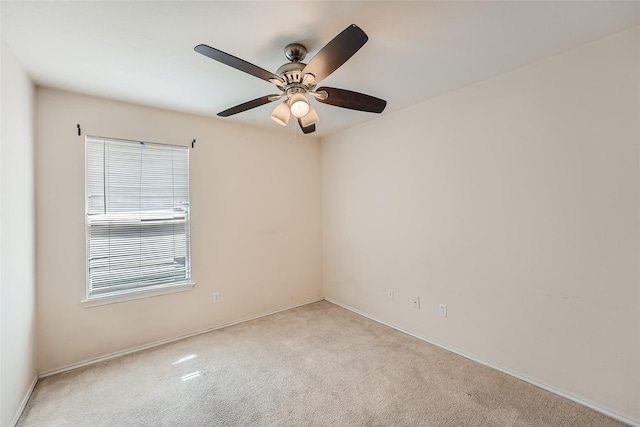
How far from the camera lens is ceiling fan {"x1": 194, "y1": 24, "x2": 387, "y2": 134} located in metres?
1.30

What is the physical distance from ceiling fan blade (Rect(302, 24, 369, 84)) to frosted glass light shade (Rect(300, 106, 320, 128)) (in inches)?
12.7

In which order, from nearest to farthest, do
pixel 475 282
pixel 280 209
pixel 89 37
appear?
pixel 89 37
pixel 475 282
pixel 280 209

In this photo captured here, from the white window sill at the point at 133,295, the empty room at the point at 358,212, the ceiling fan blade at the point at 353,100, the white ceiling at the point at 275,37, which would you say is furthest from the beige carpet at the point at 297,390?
the white ceiling at the point at 275,37

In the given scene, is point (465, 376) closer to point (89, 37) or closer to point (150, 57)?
point (150, 57)

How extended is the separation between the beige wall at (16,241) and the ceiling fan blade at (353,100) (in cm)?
196

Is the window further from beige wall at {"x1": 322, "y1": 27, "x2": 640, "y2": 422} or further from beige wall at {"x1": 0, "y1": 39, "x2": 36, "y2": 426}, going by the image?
beige wall at {"x1": 322, "y1": 27, "x2": 640, "y2": 422}

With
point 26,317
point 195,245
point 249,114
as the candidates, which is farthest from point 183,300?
point 249,114

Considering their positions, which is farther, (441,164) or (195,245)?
(195,245)

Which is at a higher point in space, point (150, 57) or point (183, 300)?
point (150, 57)

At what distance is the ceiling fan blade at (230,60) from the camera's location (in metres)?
1.32

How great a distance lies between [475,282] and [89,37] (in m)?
3.24

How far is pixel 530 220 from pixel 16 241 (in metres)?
3.58

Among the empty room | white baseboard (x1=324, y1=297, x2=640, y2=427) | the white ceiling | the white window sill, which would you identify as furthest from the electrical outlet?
the white window sill

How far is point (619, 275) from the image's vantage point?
1727 millimetres
